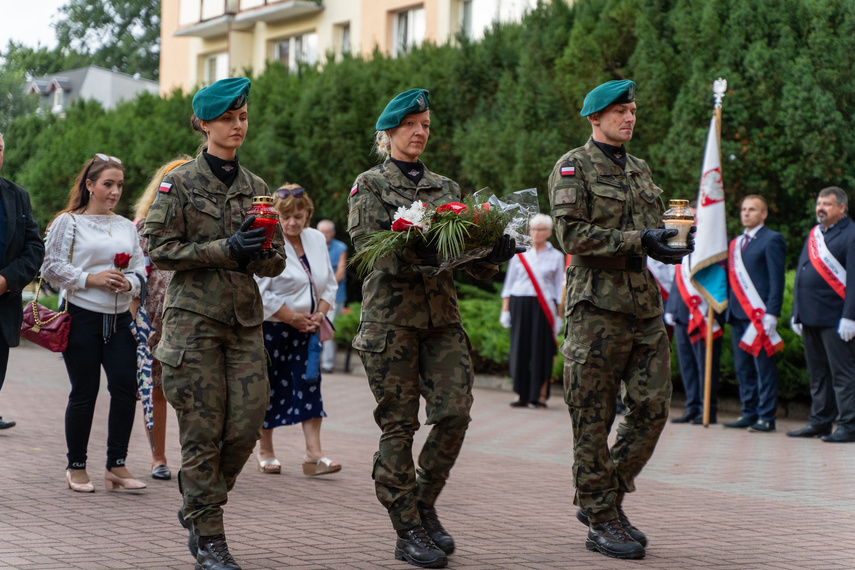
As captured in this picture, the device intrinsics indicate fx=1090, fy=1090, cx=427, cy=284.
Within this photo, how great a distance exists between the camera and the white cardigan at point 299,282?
25.4 feet

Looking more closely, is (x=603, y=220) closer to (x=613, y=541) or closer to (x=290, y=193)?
(x=613, y=541)

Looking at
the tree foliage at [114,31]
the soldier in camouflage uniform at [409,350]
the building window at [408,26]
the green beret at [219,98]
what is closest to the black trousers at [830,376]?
the soldier in camouflage uniform at [409,350]

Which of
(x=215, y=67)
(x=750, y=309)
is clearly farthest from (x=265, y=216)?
(x=215, y=67)

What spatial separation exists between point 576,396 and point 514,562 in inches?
36.1

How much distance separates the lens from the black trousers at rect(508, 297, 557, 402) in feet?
42.8

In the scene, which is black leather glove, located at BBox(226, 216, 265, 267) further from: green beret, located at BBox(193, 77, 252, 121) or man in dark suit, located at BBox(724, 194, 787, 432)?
man in dark suit, located at BBox(724, 194, 787, 432)

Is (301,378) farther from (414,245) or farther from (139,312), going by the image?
(414,245)

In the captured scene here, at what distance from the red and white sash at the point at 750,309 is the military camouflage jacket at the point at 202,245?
718 centimetres

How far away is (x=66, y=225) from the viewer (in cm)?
695

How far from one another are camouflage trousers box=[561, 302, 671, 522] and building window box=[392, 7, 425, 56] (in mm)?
21125

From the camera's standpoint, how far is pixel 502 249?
Answer: 5078mm

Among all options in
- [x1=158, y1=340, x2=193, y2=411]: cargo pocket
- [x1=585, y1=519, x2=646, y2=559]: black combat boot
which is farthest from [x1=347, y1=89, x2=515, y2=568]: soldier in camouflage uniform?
[x1=158, y1=340, x2=193, y2=411]: cargo pocket

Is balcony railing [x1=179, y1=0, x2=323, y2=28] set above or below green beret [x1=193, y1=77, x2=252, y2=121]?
above

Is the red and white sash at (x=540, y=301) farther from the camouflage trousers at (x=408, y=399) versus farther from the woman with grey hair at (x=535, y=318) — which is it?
the camouflage trousers at (x=408, y=399)
